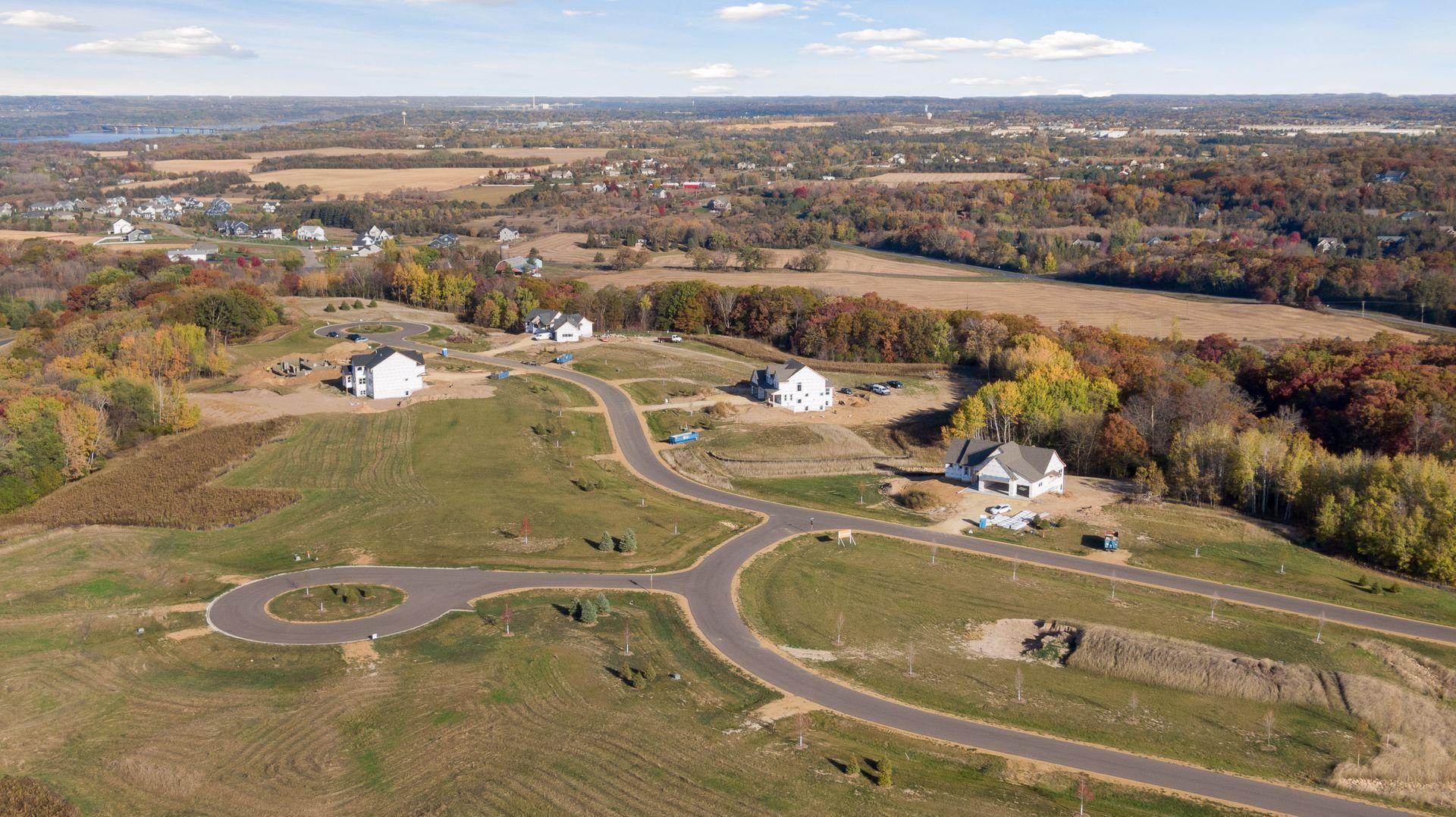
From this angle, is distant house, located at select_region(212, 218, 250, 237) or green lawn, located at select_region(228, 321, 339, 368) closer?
green lawn, located at select_region(228, 321, 339, 368)

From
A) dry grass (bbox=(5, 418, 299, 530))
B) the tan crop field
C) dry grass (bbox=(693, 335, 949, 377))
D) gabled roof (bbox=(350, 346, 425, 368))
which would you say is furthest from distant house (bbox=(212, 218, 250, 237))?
dry grass (bbox=(5, 418, 299, 530))

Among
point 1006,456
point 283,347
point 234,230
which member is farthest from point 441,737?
point 234,230

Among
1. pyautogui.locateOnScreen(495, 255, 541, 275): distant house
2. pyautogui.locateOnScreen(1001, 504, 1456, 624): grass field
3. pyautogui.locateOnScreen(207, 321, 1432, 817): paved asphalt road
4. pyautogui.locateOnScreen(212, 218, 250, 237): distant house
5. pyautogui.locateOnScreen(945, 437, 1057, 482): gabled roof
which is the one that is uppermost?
pyautogui.locateOnScreen(212, 218, 250, 237): distant house

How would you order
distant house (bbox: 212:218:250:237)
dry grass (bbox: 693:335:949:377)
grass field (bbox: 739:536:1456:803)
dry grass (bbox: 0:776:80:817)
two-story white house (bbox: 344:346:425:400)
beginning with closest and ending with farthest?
1. dry grass (bbox: 0:776:80:817)
2. grass field (bbox: 739:536:1456:803)
3. two-story white house (bbox: 344:346:425:400)
4. dry grass (bbox: 693:335:949:377)
5. distant house (bbox: 212:218:250:237)

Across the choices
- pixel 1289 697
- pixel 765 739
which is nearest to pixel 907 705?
pixel 765 739

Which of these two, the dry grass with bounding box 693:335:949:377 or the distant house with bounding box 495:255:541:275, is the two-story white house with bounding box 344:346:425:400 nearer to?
the dry grass with bounding box 693:335:949:377

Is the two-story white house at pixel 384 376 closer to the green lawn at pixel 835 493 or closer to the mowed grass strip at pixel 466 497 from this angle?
the mowed grass strip at pixel 466 497
